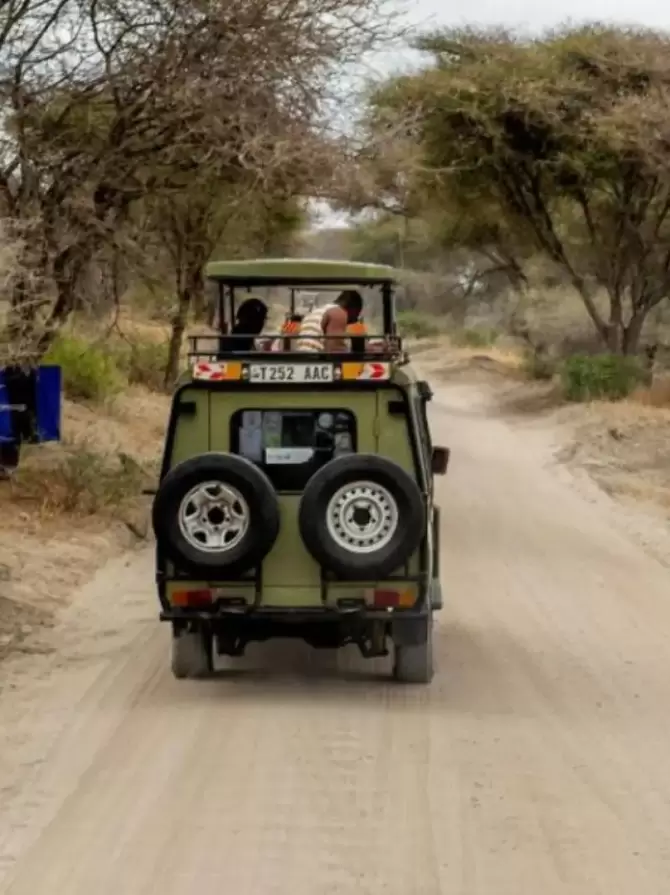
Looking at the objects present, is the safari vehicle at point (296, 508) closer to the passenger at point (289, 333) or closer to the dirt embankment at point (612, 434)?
the passenger at point (289, 333)

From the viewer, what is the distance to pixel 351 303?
1118cm

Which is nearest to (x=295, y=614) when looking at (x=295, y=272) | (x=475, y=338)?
(x=295, y=272)

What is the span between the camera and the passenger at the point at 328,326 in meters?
10.1

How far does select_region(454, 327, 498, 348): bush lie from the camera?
2451 inches

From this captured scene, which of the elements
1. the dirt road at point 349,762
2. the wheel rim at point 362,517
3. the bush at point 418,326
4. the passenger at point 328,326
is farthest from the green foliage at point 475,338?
the wheel rim at point 362,517

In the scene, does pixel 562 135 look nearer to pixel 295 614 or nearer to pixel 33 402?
pixel 33 402

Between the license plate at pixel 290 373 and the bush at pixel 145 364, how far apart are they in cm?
2001

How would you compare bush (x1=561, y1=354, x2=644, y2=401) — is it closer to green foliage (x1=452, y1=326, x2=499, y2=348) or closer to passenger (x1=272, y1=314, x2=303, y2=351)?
passenger (x1=272, y1=314, x2=303, y2=351)

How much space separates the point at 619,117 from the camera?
28969mm

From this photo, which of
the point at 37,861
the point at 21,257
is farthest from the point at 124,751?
the point at 21,257


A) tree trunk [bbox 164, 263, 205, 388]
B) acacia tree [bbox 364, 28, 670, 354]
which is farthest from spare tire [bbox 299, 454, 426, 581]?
acacia tree [bbox 364, 28, 670, 354]

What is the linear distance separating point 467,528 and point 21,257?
592cm

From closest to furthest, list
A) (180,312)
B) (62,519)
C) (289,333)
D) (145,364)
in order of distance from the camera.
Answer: (289,333) → (62,519) → (180,312) → (145,364)

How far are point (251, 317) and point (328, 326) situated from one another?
1058 mm
